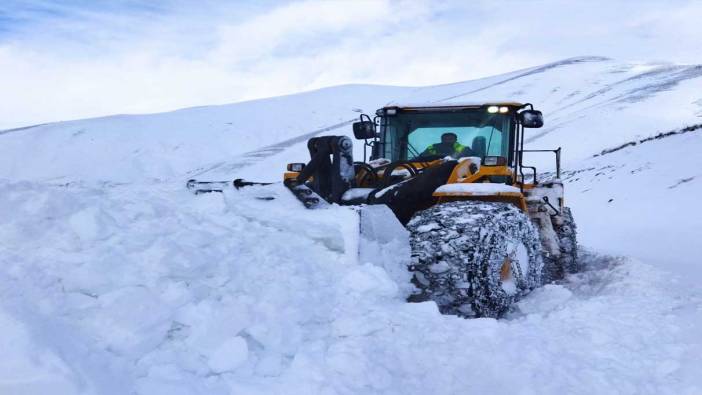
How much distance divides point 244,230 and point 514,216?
1.94 metres

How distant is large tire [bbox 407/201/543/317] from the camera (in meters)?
3.91

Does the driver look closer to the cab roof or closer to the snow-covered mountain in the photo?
the cab roof

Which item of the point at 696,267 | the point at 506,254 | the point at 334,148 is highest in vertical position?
the point at 334,148

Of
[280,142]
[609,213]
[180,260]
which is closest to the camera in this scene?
[180,260]

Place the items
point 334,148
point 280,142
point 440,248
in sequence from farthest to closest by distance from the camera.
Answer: point 280,142, point 334,148, point 440,248

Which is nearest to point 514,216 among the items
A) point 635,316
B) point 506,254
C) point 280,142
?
point 506,254

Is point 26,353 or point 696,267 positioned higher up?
point 26,353

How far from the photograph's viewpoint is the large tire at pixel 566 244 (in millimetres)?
6500

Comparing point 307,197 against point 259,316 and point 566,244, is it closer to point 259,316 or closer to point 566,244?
point 259,316

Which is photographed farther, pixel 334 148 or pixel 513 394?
pixel 334 148

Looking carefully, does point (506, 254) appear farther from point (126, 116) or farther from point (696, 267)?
point (126, 116)

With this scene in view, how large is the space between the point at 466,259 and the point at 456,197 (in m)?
0.86

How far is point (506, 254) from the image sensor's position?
172 inches

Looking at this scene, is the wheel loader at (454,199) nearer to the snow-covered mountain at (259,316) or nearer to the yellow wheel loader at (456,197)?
the yellow wheel loader at (456,197)
